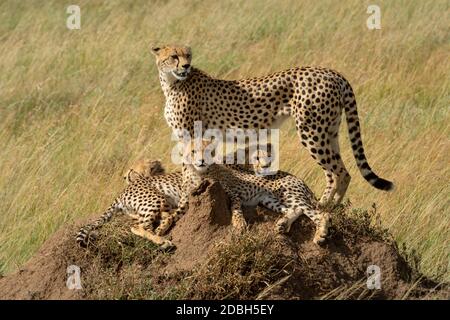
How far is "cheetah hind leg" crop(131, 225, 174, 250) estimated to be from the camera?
6148 millimetres

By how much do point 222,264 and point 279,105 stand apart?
2177 mm

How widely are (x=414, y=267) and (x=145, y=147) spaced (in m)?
3.50

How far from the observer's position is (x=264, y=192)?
6543mm

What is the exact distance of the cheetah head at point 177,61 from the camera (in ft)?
25.2

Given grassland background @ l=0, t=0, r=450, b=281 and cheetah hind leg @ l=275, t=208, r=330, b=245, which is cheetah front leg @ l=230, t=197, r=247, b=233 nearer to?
cheetah hind leg @ l=275, t=208, r=330, b=245

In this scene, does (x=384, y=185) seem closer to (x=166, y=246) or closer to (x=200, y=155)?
(x=200, y=155)

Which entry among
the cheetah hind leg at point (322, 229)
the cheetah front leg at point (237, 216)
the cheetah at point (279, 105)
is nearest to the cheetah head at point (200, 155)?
the cheetah front leg at point (237, 216)

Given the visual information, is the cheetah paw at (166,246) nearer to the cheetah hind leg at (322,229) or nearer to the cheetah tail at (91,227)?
the cheetah tail at (91,227)

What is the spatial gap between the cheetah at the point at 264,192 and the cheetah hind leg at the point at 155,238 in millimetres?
378

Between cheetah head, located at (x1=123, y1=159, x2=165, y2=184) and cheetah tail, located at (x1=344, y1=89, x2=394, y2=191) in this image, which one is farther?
cheetah tail, located at (x1=344, y1=89, x2=394, y2=191)

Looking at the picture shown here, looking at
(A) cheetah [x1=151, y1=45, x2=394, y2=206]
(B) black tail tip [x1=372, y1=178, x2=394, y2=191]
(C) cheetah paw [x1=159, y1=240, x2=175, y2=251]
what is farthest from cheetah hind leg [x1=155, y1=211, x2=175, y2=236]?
(B) black tail tip [x1=372, y1=178, x2=394, y2=191]

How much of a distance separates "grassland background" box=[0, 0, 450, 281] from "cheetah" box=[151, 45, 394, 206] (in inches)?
26.3

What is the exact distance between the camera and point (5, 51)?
1277 cm
